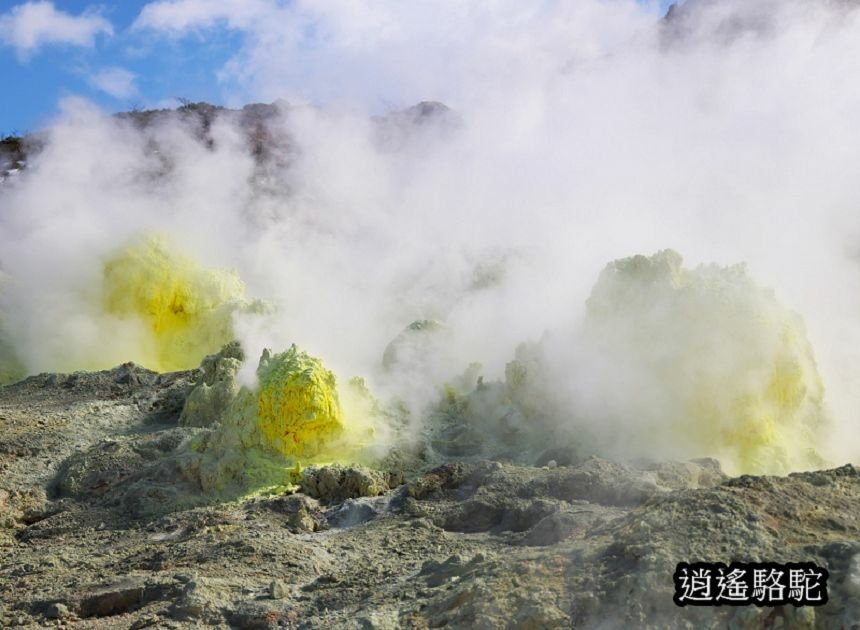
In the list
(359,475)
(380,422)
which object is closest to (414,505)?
(359,475)

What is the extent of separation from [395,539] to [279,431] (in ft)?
6.09

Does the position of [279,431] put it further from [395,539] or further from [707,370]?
[707,370]

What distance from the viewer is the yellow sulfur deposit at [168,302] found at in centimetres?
1015

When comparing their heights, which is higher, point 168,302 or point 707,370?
point 168,302

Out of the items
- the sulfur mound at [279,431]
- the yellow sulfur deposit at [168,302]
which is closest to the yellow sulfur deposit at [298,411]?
the sulfur mound at [279,431]

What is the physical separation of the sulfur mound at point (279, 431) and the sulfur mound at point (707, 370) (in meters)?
1.83

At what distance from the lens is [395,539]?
4840mm

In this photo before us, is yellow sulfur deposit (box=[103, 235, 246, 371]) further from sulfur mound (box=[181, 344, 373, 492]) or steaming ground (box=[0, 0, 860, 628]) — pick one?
sulfur mound (box=[181, 344, 373, 492])

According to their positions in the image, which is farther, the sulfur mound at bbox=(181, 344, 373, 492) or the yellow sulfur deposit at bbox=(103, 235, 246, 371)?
the yellow sulfur deposit at bbox=(103, 235, 246, 371)

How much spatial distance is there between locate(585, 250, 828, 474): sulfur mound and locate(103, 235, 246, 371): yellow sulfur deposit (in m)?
4.74

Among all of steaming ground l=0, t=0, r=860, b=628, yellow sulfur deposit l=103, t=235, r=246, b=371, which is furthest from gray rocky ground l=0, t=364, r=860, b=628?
yellow sulfur deposit l=103, t=235, r=246, b=371

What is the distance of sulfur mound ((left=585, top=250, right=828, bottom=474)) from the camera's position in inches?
246

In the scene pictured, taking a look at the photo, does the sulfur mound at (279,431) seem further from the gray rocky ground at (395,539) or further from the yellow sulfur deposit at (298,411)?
the gray rocky ground at (395,539)

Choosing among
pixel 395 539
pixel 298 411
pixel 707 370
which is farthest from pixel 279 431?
pixel 707 370
